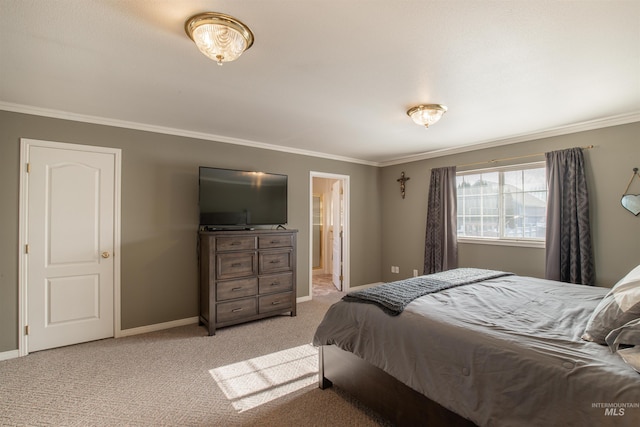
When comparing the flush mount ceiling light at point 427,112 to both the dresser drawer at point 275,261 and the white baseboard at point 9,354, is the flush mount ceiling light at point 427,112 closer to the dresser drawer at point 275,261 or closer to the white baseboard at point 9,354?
the dresser drawer at point 275,261

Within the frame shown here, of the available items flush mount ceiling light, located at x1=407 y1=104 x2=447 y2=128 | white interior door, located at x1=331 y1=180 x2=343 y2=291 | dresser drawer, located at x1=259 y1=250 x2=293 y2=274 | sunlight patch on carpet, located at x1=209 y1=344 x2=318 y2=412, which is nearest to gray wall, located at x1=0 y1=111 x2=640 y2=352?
dresser drawer, located at x1=259 y1=250 x2=293 y2=274

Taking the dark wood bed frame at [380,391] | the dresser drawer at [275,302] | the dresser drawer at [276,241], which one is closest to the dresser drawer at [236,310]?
the dresser drawer at [275,302]

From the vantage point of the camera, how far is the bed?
1.19m

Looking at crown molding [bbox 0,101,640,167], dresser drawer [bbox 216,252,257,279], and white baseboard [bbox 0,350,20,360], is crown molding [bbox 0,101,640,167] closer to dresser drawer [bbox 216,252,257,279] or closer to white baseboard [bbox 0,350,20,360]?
dresser drawer [bbox 216,252,257,279]

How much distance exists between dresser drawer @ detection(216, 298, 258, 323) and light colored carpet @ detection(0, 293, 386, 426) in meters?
0.21

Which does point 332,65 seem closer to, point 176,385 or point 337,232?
point 176,385

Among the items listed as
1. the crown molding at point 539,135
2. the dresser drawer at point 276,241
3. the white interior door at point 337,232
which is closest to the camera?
the crown molding at point 539,135

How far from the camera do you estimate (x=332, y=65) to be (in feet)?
7.03

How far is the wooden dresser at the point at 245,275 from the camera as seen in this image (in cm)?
349

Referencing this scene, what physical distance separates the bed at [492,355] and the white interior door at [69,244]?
2.60 m

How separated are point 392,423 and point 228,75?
2.69m

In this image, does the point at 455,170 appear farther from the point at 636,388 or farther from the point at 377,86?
the point at 636,388

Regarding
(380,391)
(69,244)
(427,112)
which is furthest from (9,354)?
(427,112)

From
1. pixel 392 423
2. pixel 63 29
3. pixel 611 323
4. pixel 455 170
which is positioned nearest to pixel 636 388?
pixel 611 323
